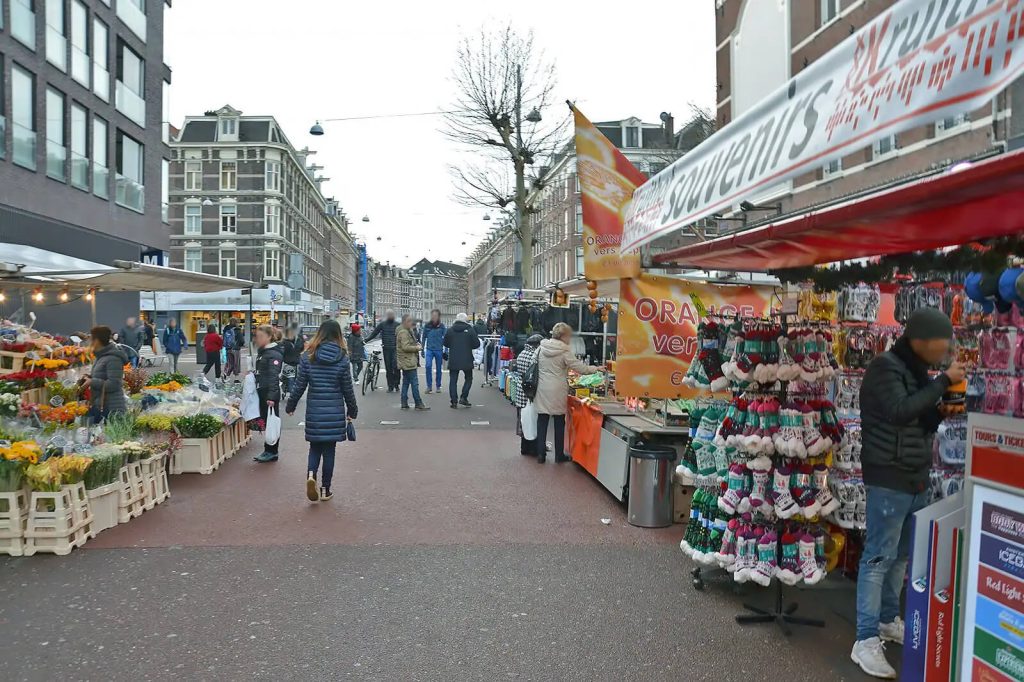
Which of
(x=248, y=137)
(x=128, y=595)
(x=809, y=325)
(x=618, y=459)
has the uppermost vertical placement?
(x=248, y=137)

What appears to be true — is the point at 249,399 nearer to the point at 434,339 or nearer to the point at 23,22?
the point at 434,339

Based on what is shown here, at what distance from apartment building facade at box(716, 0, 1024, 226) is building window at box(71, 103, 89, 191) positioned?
19662mm

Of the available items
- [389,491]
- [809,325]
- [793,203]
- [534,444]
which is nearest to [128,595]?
[389,491]

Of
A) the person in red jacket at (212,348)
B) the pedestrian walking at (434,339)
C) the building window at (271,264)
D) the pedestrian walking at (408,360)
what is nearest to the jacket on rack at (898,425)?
the pedestrian walking at (408,360)

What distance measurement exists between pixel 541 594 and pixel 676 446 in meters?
2.49

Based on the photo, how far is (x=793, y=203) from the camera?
60.0ft

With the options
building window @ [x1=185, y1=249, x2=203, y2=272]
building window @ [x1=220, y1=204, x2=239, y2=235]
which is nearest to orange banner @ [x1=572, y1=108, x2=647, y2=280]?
building window @ [x1=220, y1=204, x2=239, y2=235]

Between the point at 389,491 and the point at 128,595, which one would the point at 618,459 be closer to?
the point at 389,491

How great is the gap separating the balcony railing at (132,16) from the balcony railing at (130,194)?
5.54 meters

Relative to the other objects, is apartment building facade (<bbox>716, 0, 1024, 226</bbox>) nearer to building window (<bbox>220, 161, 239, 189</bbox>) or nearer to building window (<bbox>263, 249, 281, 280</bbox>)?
building window (<bbox>263, 249, 281, 280</bbox>)

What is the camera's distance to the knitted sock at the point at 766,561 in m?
4.38

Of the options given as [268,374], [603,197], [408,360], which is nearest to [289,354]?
[268,374]

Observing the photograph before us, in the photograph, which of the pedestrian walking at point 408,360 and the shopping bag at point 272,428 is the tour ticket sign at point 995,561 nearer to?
the shopping bag at point 272,428

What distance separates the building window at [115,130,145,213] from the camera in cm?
2570
